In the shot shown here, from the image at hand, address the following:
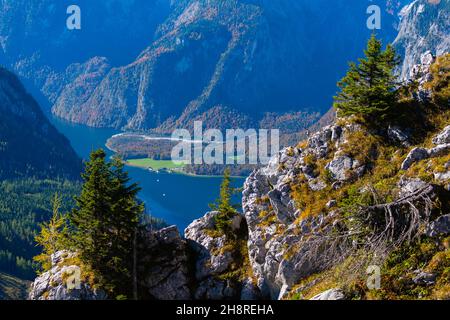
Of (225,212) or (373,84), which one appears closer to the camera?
(373,84)

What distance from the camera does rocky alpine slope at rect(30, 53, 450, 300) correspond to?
89.2 feet

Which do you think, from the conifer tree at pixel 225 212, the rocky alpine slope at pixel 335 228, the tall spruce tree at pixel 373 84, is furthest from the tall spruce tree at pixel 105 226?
the tall spruce tree at pixel 373 84

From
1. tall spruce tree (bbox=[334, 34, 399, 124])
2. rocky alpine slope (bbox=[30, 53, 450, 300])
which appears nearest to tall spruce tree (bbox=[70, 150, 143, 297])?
rocky alpine slope (bbox=[30, 53, 450, 300])

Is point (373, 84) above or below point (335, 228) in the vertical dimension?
above

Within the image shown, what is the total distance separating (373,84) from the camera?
38.5 meters

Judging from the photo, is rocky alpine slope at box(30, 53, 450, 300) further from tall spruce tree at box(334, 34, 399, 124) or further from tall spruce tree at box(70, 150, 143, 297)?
tall spruce tree at box(70, 150, 143, 297)

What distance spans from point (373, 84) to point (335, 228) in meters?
12.9

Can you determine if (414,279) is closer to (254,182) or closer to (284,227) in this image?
(284,227)

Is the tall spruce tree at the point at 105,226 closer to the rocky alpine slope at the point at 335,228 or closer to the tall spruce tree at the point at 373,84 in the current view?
the rocky alpine slope at the point at 335,228

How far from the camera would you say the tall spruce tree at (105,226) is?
38.4 meters

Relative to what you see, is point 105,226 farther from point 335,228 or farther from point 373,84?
point 373,84

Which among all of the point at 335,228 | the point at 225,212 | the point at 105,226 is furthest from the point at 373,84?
the point at 105,226
